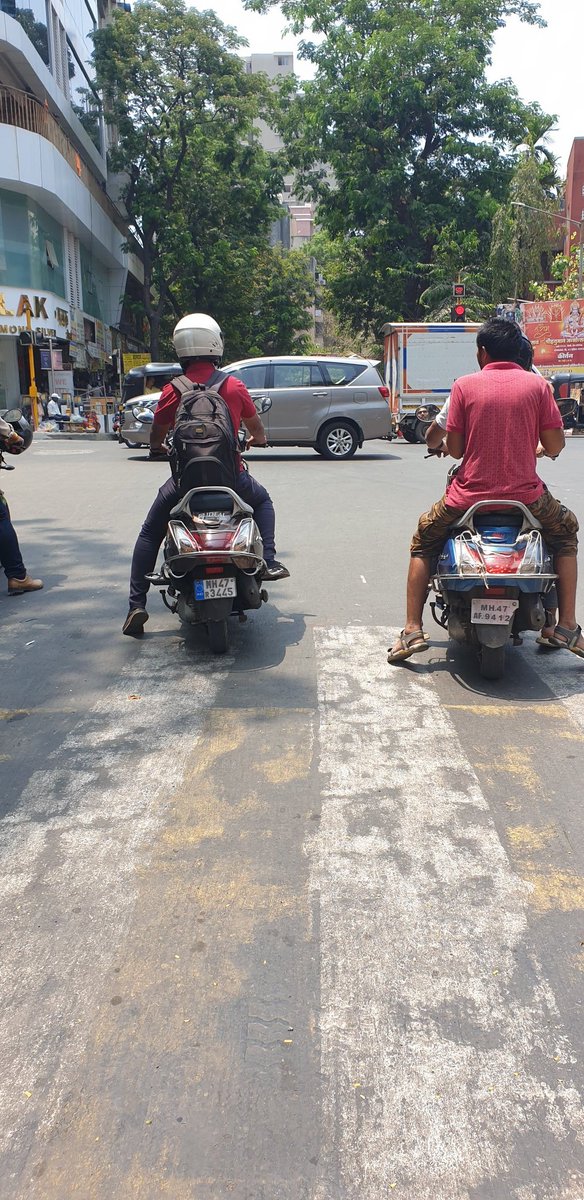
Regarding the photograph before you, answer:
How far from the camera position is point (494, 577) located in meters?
4.79

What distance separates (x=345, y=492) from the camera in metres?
12.3

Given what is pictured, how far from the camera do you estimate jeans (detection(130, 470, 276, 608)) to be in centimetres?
569

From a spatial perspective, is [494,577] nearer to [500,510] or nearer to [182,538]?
[500,510]

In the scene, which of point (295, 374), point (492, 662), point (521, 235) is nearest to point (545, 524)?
point (492, 662)

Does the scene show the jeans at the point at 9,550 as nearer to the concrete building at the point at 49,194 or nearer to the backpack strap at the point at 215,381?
the backpack strap at the point at 215,381

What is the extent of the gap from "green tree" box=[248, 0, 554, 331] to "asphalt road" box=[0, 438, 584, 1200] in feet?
111

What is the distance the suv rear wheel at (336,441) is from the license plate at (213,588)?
13.0 meters

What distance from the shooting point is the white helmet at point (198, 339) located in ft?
18.5

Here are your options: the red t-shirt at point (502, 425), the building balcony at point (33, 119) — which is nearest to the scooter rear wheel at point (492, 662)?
the red t-shirt at point (502, 425)

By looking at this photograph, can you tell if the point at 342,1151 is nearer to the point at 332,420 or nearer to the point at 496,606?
the point at 496,606

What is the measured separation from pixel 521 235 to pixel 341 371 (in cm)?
2859

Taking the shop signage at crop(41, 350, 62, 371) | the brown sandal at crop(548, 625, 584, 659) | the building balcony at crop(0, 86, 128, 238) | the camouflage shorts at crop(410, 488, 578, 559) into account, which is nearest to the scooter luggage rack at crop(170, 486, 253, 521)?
the camouflage shorts at crop(410, 488, 578, 559)

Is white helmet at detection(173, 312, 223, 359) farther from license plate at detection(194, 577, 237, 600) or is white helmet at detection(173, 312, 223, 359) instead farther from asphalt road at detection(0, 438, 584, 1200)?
asphalt road at detection(0, 438, 584, 1200)

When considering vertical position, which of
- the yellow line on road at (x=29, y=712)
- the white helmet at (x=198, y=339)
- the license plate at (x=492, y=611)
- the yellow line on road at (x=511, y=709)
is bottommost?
the yellow line on road at (x=511, y=709)
